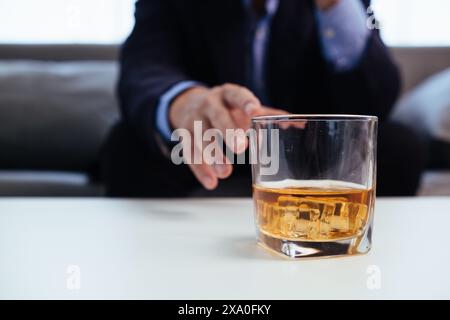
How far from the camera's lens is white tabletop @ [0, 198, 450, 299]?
0.24 meters

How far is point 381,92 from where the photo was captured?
800 millimetres

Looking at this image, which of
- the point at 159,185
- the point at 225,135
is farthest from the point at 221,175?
the point at 159,185

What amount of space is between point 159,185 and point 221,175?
289 millimetres

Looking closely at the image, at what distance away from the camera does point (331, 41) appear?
70cm

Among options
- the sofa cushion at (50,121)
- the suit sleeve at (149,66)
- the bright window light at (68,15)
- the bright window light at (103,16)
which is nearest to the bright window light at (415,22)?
the bright window light at (103,16)

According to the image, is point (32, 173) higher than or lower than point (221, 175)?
lower

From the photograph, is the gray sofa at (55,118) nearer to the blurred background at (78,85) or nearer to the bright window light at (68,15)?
the blurred background at (78,85)

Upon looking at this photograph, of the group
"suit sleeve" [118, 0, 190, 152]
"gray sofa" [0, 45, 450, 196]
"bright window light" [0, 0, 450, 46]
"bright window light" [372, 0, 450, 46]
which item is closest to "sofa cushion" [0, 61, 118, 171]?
"gray sofa" [0, 45, 450, 196]

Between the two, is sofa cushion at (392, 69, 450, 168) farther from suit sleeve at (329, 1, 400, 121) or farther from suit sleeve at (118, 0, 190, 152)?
suit sleeve at (118, 0, 190, 152)

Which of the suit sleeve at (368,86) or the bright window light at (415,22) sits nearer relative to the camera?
the suit sleeve at (368,86)

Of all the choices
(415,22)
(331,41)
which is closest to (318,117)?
(331,41)

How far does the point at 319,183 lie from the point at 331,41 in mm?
460

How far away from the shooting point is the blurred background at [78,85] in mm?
966
